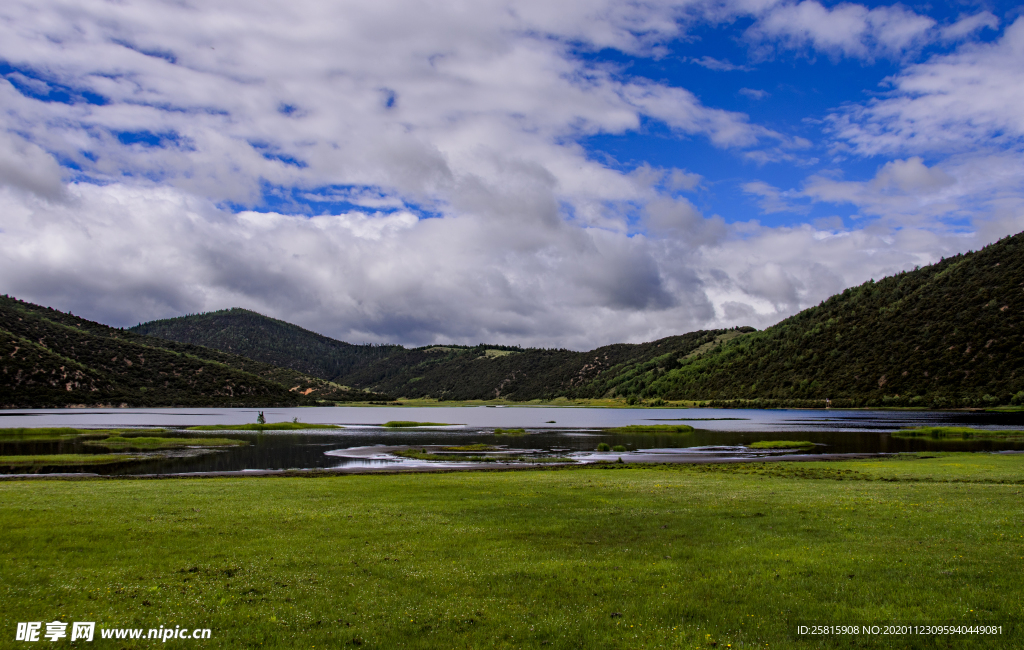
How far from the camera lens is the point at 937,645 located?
1002 cm

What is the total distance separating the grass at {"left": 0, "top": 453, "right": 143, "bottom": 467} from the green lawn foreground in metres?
29.2

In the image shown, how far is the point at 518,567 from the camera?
588 inches

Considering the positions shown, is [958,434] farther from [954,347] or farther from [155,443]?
[954,347]

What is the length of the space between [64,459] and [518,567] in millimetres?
55359

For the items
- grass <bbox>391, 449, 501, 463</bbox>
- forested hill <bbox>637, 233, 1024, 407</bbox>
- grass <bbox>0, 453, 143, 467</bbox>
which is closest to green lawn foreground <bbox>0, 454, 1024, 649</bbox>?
grass <bbox>0, 453, 143, 467</bbox>

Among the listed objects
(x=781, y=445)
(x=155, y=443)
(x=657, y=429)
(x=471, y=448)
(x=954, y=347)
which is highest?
(x=954, y=347)

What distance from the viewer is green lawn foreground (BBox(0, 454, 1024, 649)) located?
10945mm

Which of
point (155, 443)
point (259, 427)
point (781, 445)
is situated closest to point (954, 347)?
point (781, 445)

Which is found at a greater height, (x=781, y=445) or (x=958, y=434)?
(x=781, y=445)

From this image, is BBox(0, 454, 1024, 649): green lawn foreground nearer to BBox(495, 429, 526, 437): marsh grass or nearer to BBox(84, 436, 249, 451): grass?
BBox(84, 436, 249, 451): grass

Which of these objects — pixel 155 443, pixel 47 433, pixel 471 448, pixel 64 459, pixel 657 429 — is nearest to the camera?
pixel 64 459

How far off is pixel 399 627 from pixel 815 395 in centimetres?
21656

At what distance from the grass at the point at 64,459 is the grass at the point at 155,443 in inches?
349

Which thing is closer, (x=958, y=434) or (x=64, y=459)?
(x=64, y=459)
